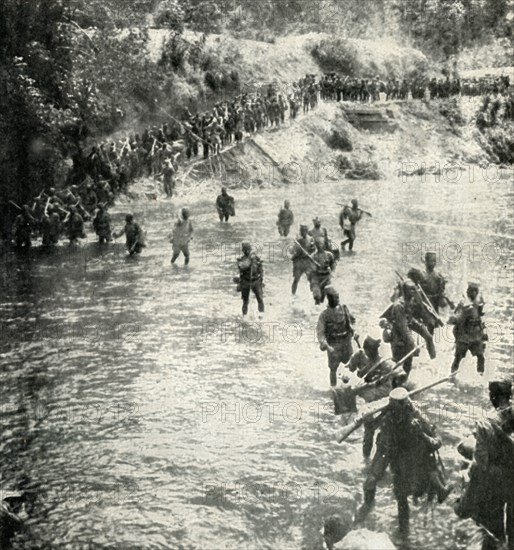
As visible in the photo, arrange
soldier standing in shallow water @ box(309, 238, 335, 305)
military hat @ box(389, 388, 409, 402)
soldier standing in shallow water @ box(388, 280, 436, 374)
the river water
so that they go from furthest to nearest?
soldier standing in shallow water @ box(309, 238, 335, 305), soldier standing in shallow water @ box(388, 280, 436, 374), the river water, military hat @ box(389, 388, 409, 402)

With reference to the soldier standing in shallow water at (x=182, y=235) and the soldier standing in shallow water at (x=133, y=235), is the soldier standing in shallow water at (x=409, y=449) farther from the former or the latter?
the soldier standing in shallow water at (x=133, y=235)

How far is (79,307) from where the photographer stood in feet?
53.5

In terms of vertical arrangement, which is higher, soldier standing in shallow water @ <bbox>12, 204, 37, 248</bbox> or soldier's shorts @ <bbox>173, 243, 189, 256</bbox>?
soldier standing in shallow water @ <bbox>12, 204, 37, 248</bbox>

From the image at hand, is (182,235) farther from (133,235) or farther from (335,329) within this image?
(335,329)

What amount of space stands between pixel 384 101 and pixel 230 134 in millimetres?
17151

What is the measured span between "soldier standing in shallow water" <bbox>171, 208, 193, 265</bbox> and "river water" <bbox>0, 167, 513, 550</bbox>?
16.1 inches

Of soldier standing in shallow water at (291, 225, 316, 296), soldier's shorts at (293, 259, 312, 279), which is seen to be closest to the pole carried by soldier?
soldier standing in shallow water at (291, 225, 316, 296)

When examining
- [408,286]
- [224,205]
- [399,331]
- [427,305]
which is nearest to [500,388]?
[399,331]

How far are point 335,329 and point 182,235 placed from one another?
29.7 ft

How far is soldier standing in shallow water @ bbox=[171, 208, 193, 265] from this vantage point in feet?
62.4

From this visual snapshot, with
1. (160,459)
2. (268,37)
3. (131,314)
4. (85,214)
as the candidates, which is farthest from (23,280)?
(268,37)

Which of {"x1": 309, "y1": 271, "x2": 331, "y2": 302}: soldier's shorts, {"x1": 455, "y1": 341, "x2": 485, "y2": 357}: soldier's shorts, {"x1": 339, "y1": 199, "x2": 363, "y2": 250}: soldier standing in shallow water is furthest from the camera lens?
{"x1": 339, "y1": 199, "x2": 363, "y2": 250}: soldier standing in shallow water

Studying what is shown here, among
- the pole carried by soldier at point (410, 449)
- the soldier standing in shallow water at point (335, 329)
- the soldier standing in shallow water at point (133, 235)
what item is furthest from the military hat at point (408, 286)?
the soldier standing in shallow water at point (133, 235)

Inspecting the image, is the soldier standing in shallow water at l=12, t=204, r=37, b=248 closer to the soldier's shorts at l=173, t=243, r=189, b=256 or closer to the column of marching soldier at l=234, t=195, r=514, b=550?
the soldier's shorts at l=173, t=243, r=189, b=256
